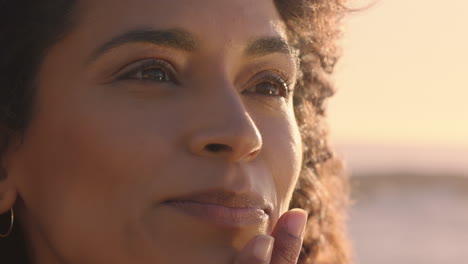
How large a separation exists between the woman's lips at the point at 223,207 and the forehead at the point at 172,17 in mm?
568

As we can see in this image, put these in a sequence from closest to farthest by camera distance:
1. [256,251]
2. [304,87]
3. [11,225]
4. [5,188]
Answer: [256,251] < [5,188] < [11,225] < [304,87]

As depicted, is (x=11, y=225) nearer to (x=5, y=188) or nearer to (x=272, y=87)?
(x=5, y=188)

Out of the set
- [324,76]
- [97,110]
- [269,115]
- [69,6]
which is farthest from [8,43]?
[324,76]

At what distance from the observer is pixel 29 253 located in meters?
3.36

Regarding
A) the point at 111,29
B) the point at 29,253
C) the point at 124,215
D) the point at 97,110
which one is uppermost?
the point at 111,29

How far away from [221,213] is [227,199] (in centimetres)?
5

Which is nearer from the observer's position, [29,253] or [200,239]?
[200,239]

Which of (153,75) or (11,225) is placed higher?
(153,75)

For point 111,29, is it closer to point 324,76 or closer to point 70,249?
point 70,249

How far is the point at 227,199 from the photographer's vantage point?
281cm

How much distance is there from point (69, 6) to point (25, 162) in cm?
59

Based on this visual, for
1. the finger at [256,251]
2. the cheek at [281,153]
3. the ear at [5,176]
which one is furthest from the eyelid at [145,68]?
the finger at [256,251]

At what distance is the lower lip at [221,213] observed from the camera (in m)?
2.76

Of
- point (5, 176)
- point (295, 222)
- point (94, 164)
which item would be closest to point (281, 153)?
point (295, 222)
